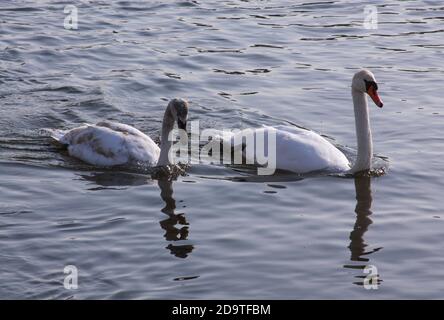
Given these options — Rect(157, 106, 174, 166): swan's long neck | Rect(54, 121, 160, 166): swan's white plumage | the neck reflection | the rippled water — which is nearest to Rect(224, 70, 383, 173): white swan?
the rippled water

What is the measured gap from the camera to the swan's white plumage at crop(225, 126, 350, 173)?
42.0 feet

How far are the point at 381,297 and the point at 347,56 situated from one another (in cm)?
956

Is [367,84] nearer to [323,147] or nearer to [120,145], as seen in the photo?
[323,147]

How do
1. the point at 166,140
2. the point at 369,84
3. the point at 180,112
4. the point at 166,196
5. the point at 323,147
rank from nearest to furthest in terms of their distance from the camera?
the point at 166,196
the point at 180,112
the point at 323,147
the point at 369,84
the point at 166,140

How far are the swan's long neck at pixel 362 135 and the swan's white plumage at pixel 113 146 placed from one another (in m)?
2.48

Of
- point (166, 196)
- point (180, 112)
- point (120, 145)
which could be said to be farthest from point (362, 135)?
point (120, 145)

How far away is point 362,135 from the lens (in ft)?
42.7

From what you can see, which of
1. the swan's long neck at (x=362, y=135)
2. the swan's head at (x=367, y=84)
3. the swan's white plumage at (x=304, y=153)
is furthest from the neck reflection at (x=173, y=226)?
the swan's head at (x=367, y=84)

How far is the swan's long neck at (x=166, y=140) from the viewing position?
43.0ft

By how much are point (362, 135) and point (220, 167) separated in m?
1.76

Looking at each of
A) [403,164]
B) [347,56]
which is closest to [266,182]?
[403,164]

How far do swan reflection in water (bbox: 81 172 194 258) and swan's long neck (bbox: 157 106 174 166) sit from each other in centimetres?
22

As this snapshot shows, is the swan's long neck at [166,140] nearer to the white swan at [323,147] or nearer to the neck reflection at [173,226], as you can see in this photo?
the neck reflection at [173,226]

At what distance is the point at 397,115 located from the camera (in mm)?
15250
